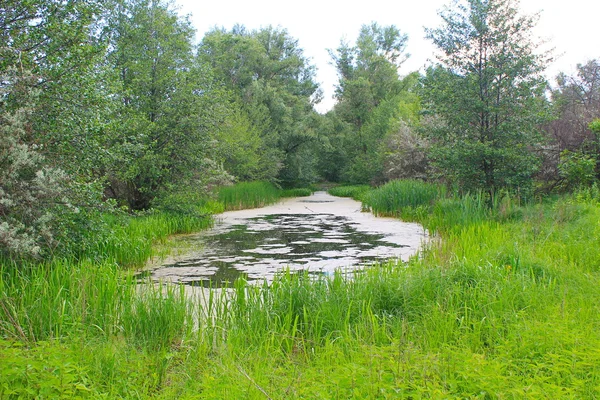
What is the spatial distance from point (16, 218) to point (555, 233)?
7.58 metres

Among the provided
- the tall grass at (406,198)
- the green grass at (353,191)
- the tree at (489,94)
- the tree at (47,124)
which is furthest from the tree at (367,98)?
the tree at (47,124)

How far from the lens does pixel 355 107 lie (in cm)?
3844

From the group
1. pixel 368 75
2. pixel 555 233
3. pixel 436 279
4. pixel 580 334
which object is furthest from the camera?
pixel 368 75

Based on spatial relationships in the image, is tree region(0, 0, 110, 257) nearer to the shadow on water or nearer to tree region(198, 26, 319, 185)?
the shadow on water

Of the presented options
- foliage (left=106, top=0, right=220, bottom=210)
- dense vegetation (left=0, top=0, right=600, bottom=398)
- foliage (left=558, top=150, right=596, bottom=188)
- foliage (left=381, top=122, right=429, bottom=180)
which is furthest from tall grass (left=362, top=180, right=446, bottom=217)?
foliage (left=106, top=0, right=220, bottom=210)

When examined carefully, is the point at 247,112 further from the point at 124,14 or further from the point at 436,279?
the point at 436,279

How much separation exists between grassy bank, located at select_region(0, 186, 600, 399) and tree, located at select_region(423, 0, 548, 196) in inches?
241

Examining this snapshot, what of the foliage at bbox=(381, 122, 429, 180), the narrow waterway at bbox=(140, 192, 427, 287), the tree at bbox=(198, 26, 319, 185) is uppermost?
the tree at bbox=(198, 26, 319, 185)

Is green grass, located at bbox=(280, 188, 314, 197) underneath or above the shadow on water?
above

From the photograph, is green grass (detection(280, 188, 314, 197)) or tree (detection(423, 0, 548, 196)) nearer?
tree (detection(423, 0, 548, 196))

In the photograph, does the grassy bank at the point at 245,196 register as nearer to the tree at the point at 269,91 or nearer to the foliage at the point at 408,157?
the tree at the point at 269,91

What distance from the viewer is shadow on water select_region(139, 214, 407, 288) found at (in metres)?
7.12

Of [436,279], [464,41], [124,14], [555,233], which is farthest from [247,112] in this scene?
[436,279]

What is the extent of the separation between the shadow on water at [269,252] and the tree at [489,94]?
3.61 meters
